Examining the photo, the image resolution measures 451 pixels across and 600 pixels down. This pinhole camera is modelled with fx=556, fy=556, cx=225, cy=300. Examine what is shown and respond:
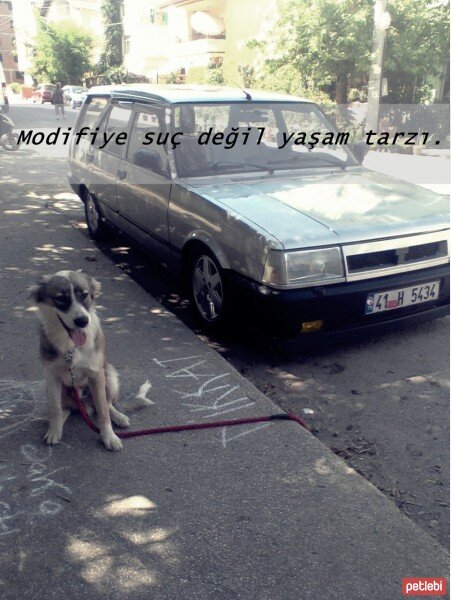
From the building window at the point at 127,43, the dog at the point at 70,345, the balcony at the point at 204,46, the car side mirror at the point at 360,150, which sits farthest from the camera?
the building window at the point at 127,43

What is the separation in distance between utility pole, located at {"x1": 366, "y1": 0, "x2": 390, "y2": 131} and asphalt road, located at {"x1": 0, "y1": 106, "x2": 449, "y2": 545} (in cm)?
1380

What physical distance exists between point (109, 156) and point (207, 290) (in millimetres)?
2620

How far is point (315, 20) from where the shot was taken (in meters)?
18.9

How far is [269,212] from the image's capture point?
4.33m

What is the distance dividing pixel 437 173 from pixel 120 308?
1200cm

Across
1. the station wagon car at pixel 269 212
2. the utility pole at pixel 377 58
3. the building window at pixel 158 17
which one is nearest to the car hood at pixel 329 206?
the station wagon car at pixel 269 212

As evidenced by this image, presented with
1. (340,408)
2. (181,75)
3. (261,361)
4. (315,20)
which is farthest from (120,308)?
(181,75)

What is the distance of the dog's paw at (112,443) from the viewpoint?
3.27 meters

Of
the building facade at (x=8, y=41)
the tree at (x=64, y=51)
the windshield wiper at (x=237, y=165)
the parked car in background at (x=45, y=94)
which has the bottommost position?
the windshield wiper at (x=237, y=165)

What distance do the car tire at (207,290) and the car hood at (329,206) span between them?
1.73ft

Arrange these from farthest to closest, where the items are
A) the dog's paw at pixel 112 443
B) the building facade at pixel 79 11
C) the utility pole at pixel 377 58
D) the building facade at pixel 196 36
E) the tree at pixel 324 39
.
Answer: the building facade at pixel 79 11, the building facade at pixel 196 36, the tree at pixel 324 39, the utility pole at pixel 377 58, the dog's paw at pixel 112 443

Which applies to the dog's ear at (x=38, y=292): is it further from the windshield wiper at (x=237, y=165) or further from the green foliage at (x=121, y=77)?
the green foliage at (x=121, y=77)

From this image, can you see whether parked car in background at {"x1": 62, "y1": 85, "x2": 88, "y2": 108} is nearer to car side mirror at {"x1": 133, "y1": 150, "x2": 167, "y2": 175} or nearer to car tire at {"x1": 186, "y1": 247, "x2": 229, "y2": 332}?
car side mirror at {"x1": 133, "y1": 150, "x2": 167, "y2": 175}

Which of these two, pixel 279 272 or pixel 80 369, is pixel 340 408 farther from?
pixel 80 369
